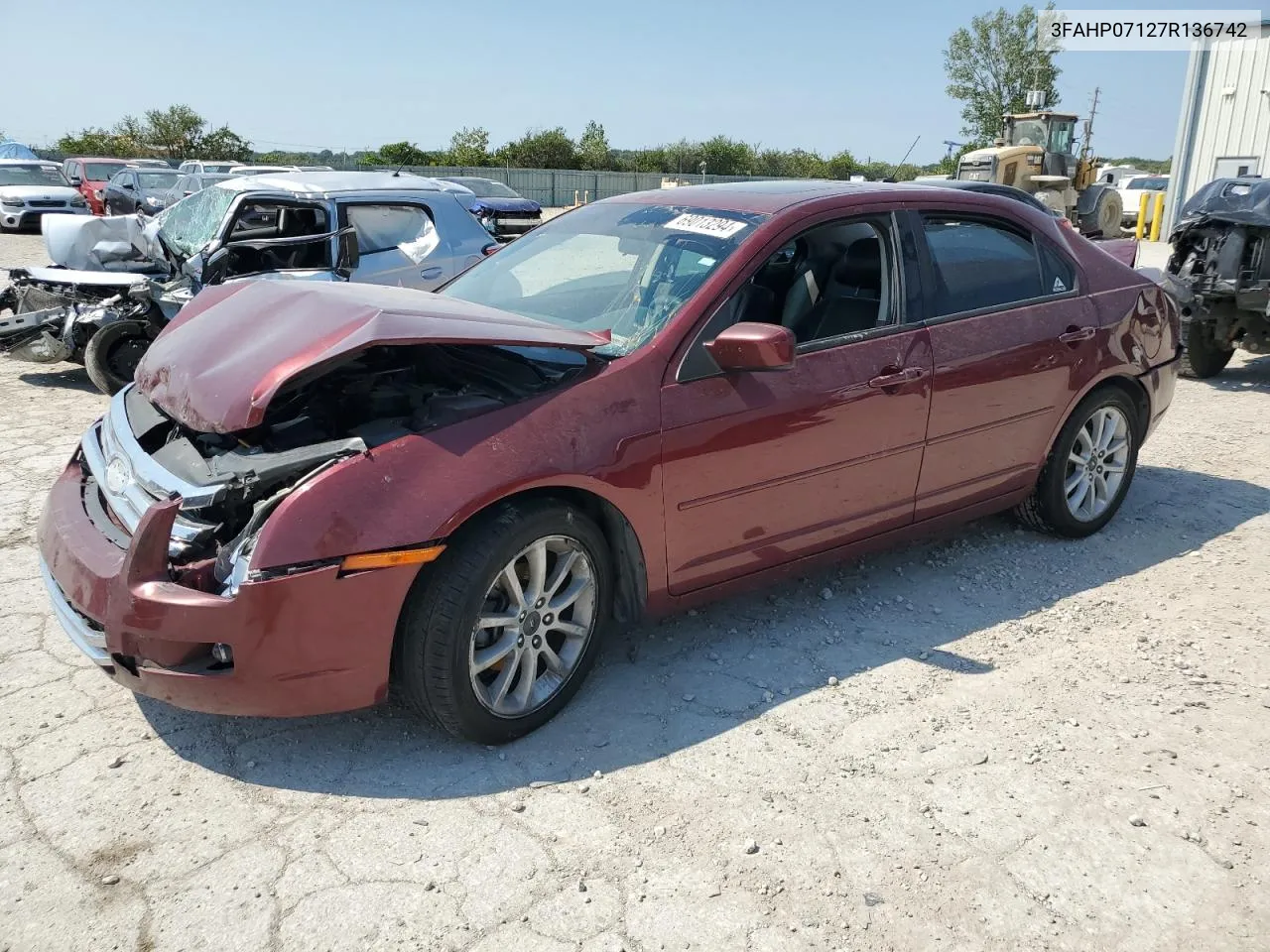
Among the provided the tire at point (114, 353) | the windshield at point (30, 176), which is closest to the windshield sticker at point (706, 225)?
the tire at point (114, 353)

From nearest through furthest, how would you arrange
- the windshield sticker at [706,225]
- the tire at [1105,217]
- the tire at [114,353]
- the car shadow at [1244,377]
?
1. the windshield sticker at [706,225]
2. the tire at [114,353]
3. the car shadow at [1244,377]
4. the tire at [1105,217]

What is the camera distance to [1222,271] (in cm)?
788

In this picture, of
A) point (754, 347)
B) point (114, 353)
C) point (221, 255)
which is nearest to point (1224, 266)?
point (754, 347)

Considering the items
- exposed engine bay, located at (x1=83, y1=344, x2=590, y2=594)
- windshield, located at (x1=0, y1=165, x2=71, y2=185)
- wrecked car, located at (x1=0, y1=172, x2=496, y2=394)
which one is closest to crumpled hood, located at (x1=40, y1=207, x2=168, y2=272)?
wrecked car, located at (x1=0, y1=172, x2=496, y2=394)

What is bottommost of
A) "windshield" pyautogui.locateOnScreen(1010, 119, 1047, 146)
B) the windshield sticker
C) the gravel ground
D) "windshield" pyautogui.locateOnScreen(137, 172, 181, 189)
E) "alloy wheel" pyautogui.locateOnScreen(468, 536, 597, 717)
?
the gravel ground

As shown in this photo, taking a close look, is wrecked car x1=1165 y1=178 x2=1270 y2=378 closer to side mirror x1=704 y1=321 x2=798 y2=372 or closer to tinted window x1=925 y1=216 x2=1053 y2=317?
tinted window x1=925 y1=216 x2=1053 y2=317

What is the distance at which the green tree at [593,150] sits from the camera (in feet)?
180

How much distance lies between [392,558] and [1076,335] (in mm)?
3275

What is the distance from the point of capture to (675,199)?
396cm

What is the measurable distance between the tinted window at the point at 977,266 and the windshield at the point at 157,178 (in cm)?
1972

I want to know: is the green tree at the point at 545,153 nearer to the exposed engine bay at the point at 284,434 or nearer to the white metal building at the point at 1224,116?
the white metal building at the point at 1224,116

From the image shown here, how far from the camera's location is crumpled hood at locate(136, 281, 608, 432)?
2781 millimetres

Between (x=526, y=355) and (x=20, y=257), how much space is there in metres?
17.7

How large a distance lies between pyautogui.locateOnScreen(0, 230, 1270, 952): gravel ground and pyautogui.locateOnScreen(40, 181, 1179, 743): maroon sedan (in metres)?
0.31
